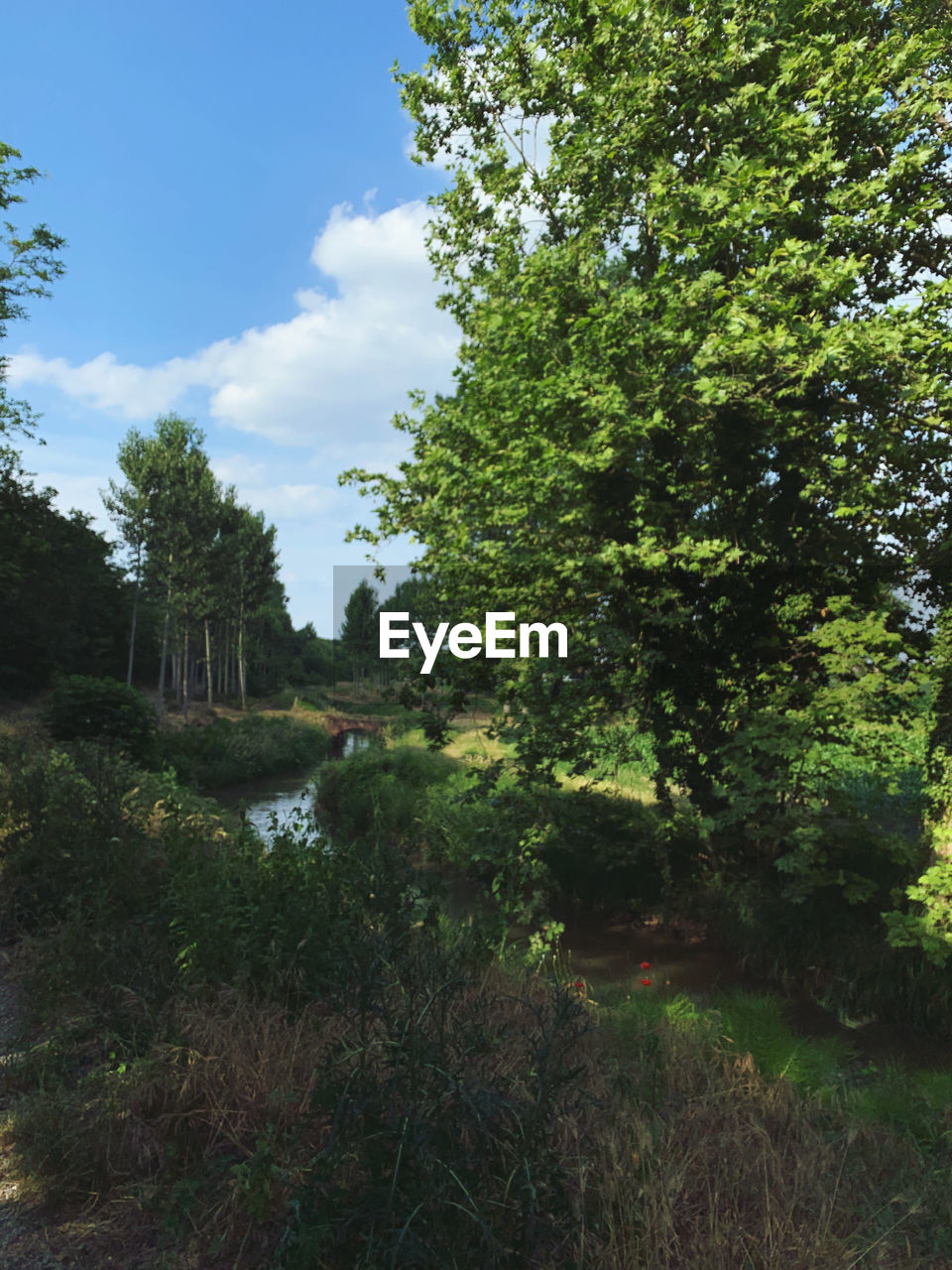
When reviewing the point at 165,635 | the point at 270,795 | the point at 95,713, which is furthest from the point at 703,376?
the point at 165,635

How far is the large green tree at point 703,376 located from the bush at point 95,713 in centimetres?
1035

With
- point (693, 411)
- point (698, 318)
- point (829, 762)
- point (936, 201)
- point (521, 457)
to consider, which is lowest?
point (829, 762)

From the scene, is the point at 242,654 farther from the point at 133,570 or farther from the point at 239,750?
the point at 239,750

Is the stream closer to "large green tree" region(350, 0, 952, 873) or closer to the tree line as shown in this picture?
"large green tree" region(350, 0, 952, 873)

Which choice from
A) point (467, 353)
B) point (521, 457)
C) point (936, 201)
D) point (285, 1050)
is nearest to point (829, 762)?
point (521, 457)

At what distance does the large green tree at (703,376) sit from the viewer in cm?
781

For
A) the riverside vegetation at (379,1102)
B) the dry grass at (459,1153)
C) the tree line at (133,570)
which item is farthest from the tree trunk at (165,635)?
the dry grass at (459,1153)

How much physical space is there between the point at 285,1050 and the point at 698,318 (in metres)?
8.07

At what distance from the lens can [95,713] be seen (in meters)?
17.5

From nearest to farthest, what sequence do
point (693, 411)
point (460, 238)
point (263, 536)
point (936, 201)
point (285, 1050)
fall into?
point (285, 1050), point (936, 201), point (693, 411), point (460, 238), point (263, 536)

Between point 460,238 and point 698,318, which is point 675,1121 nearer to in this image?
point 698,318

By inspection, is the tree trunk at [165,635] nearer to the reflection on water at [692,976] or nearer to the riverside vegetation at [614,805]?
the riverside vegetation at [614,805]

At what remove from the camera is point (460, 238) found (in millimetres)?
11516

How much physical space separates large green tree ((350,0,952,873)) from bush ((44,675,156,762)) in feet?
33.9
